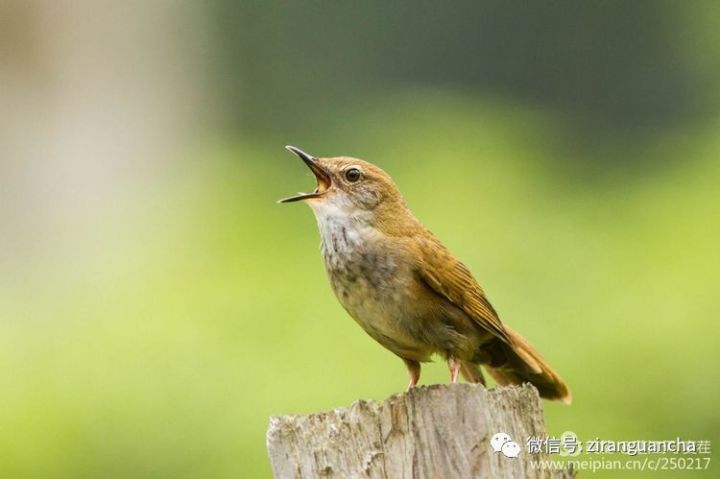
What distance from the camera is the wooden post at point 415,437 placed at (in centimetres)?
445

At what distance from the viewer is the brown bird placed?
5.62 meters

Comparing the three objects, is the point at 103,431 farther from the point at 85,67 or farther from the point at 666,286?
the point at 85,67

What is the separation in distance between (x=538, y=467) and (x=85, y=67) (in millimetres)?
9063

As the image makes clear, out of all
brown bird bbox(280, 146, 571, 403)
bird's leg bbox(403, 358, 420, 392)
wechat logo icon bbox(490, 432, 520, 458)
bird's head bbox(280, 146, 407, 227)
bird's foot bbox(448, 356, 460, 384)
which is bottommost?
wechat logo icon bbox(490, 432, 520, 458)

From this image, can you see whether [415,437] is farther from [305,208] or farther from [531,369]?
[305,208]

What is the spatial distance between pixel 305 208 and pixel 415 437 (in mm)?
6183

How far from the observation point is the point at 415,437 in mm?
4516

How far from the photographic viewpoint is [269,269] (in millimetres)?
9414

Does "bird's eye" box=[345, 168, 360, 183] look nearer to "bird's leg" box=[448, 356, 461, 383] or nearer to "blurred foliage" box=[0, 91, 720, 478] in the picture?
"bird's leg" box=[448, 356, 461, 383]

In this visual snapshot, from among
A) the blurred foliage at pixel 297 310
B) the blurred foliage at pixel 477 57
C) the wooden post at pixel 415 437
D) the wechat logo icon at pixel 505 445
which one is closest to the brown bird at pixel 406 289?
the wooden post at pixel 415 437

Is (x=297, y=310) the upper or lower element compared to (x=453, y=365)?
upper

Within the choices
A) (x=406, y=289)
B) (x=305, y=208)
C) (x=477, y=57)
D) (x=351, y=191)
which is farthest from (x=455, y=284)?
(x=477, y=57)

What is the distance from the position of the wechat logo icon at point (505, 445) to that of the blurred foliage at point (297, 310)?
10.4 feet

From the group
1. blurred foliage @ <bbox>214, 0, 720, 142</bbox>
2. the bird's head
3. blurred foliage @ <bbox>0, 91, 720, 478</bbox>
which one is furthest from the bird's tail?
blurred foliage @ <bbox>214, 0, 720, 142</bbox>
